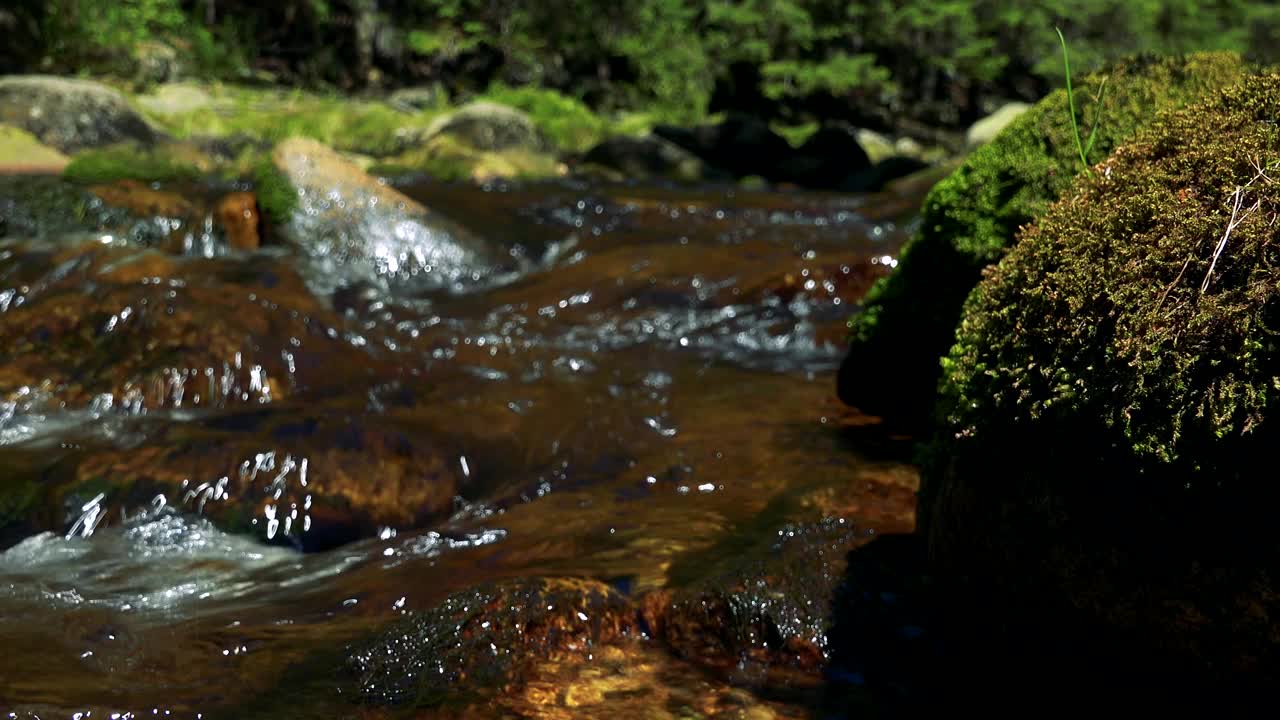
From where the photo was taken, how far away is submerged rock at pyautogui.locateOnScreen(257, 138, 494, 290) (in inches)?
355

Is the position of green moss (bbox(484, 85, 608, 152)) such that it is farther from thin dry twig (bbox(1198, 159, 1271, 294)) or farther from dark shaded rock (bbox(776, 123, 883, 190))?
thin dry twig (bbox(1198, 159, 1271, 294))

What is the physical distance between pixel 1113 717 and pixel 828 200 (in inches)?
491

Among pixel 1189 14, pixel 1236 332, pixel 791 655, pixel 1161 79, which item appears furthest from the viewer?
pixel 1189 14

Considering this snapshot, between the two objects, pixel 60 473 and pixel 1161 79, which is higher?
pixel 1161 79

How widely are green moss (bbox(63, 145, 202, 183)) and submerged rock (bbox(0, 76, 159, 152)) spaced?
7.87ft

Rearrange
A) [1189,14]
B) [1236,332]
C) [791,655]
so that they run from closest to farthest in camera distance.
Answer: [1236,332] < [791,655] < [1189,14]

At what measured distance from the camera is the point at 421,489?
179 inches

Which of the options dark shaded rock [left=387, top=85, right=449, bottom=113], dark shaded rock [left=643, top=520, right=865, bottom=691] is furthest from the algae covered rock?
dark shaded rock [left=643, top=520, right=865, bottom=691]

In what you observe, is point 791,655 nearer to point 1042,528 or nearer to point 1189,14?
point 1042,528

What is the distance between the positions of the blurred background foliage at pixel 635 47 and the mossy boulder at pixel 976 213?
20238 mm

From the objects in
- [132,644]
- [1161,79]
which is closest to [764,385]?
[1161,79]

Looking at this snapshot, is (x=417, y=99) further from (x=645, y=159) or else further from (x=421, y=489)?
(x=421, y=489)

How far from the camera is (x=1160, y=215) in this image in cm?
215

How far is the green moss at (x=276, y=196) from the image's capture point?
9.23m
